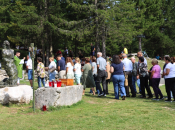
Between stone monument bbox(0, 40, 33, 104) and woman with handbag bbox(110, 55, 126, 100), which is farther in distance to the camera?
woman with handbag bbox(110, 55, 126, 100)

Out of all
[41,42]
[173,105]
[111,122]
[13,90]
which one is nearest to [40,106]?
[13,90]

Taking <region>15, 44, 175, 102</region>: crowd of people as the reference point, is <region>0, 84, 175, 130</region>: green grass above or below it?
below

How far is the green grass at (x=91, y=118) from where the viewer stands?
5.86m

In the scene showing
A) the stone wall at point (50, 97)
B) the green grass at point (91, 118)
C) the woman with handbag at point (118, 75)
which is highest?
the woman with handbag at point (118, 75)

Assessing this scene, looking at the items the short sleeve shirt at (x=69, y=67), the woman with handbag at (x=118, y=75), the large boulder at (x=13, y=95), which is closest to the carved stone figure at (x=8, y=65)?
the large boulder at (x=13, y=95)

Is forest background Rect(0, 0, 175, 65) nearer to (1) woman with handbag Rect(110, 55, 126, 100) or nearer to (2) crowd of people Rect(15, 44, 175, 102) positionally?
(2) crowd of people Rect(15, 44, 175, 102)

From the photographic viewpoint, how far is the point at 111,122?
6195 mm

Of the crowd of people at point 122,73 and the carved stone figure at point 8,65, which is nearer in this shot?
the carved stone figure at point 8,65

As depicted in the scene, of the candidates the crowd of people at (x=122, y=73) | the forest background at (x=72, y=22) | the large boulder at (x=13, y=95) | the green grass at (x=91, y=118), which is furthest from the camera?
the forest background at (x=72, y=22)

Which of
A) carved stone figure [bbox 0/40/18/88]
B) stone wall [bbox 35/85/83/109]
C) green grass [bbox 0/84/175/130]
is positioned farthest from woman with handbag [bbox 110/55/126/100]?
carved stone figure [bbox 0/40/18/88]

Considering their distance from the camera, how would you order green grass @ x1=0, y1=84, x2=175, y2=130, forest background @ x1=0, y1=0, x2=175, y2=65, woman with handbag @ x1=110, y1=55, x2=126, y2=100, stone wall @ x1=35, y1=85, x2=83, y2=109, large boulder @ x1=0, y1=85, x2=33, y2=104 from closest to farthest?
green grass @ x1=0, y1=84, x2=175, y2=130 < stone wall @ x1=35, y1=85, x2=83, y2=109 < large boulder @ x1=0, y1=85, x2=33, y2=104 < woman with handbag @ x1=110, y1=55, x2=126, y2=100 < forest background @ x1=0, y1=0, x2=175, y2=65

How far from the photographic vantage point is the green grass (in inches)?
231

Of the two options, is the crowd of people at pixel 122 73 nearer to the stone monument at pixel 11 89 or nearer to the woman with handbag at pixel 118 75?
the woman with handbag at pixel 118 75

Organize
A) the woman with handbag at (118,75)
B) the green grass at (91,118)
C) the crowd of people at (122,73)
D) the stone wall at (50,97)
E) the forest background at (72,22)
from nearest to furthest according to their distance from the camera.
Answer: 1. the green grass at (91,118)
2. the stone wall at (50,97)
3. the crowd of people at (122,73)
4. the woman with handbag at (118,75)
5. the forest background at (72,22)
